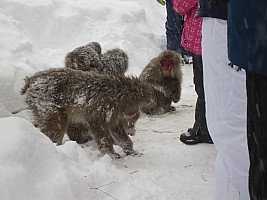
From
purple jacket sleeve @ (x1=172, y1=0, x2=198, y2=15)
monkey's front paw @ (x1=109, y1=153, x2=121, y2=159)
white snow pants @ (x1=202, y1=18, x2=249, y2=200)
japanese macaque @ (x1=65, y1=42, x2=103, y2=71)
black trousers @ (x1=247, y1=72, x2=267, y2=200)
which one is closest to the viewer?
black trousers @ (x1=247, y1=72, x2=267, y2=200)

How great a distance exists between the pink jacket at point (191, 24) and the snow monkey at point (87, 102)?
96 cm

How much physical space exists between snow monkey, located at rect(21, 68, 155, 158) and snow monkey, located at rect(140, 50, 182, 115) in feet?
5.99

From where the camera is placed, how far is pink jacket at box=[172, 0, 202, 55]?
3.18 meters

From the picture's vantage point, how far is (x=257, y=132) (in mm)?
1406

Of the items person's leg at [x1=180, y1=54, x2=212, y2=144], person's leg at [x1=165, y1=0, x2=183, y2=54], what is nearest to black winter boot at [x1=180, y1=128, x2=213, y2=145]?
person's leg at [x1=180, y1=54, x2=212, y2=144]

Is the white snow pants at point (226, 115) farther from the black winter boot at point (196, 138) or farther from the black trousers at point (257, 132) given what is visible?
the black winter boot at point (196, 138)

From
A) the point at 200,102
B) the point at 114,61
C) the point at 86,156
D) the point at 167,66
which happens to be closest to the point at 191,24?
the point at 200,102

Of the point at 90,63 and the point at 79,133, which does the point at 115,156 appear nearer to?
the point at 79,133

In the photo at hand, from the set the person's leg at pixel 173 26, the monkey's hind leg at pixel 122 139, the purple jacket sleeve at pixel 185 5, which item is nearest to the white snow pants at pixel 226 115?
the purple jacket sleeve at pixel 185 5

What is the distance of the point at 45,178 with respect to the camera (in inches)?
94.0

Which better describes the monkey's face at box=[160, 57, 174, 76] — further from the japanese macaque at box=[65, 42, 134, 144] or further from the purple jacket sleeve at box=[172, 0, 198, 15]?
A: the purple jacket sleeve at box=[172, 0, 198, 15]

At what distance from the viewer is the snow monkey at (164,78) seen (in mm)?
6035

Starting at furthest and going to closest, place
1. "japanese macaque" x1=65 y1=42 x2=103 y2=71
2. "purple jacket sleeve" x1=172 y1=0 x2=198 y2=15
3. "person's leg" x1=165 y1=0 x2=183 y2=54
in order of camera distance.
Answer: "japanese macaque" x1=65 y1=42 x2=103 y2=71, "person's leg" x1=165 y1=0 x2=183 y2=54, "purple jacket sleeve" x1=172 y1=0 x2=198 y2=15

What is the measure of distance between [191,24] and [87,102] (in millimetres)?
1424
